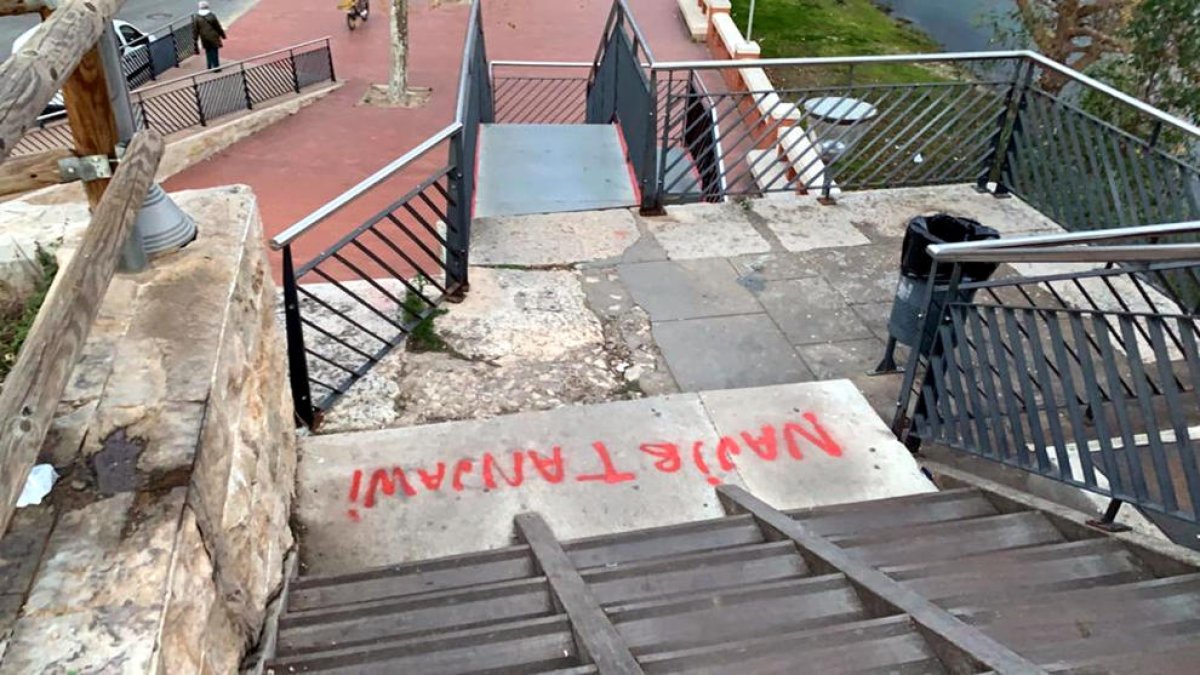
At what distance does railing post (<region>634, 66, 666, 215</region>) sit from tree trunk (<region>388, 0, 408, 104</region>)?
436 inches

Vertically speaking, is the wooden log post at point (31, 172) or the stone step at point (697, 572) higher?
the wooden log post at point (31, 172)

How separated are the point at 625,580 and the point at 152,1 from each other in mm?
24921

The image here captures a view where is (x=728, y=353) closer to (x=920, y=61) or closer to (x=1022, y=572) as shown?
(x=1022, y=572)

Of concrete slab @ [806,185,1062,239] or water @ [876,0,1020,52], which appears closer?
concrete slab @ [806,185,1062,239]

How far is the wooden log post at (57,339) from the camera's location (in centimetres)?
A: 154

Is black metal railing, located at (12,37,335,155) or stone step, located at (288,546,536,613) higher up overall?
stone step, located at (288,546,536,613)

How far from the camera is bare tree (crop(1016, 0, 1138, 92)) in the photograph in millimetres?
13898

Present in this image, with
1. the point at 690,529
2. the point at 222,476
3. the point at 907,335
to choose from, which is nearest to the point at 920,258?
the point at 907,335

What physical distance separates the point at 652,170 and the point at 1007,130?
2963 millimetres

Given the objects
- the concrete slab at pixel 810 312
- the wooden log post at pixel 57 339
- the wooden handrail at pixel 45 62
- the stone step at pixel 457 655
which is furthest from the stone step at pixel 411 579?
the concrete slab at pixel 810 312

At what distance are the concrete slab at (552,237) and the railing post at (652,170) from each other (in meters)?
0.20

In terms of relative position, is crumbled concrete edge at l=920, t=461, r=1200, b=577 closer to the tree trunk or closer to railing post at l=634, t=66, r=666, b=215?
railing post at l=634, t=66, r=666, b=215

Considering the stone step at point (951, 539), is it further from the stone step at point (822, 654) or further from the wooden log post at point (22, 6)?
the wooden log post at point (22, 6)

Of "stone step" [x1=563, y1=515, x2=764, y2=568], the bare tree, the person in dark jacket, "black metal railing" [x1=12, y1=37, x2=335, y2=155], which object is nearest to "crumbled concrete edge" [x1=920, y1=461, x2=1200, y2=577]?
"stone step" [x1=563, y1=515, x2=764, y2=568]
